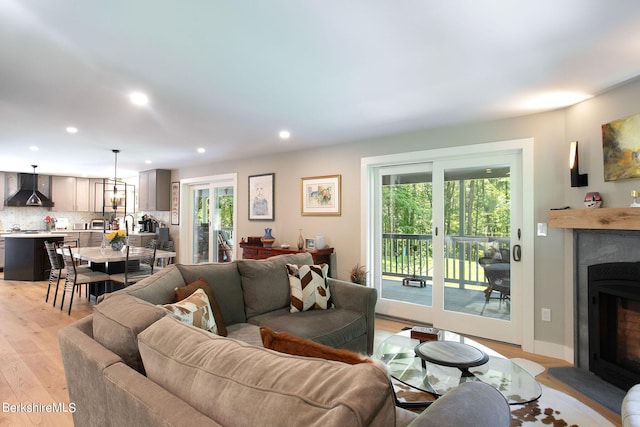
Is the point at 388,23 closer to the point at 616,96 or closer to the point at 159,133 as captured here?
the point at 616,96

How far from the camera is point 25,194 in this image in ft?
26.3

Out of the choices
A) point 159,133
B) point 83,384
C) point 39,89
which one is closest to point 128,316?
point 83,384

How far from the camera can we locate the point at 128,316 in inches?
53.2

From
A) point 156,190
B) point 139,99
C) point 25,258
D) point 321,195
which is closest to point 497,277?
point 321,195

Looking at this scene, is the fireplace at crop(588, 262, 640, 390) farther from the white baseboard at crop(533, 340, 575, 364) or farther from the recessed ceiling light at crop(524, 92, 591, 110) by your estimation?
the recessed ceiling light at crop(524, 92, 591, 110)

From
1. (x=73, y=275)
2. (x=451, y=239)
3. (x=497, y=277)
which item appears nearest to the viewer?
(x=497, y=277)

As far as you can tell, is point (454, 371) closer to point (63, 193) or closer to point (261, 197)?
point (261, 197)

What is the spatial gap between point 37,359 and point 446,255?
418cm

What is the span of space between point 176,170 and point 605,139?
7192mm

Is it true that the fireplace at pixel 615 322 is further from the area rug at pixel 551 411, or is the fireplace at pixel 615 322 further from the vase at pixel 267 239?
the vase at pixel 267 239

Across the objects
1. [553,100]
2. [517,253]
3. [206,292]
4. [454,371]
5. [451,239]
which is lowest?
[454,371]

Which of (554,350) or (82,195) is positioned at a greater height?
(82,195)

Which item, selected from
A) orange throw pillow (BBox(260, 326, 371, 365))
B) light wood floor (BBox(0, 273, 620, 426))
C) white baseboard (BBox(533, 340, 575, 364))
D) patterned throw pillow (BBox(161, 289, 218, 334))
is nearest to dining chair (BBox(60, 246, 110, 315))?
light wood floor (BBox(0, 273, 620, 426))

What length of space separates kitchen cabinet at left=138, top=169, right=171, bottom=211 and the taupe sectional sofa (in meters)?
6.19
